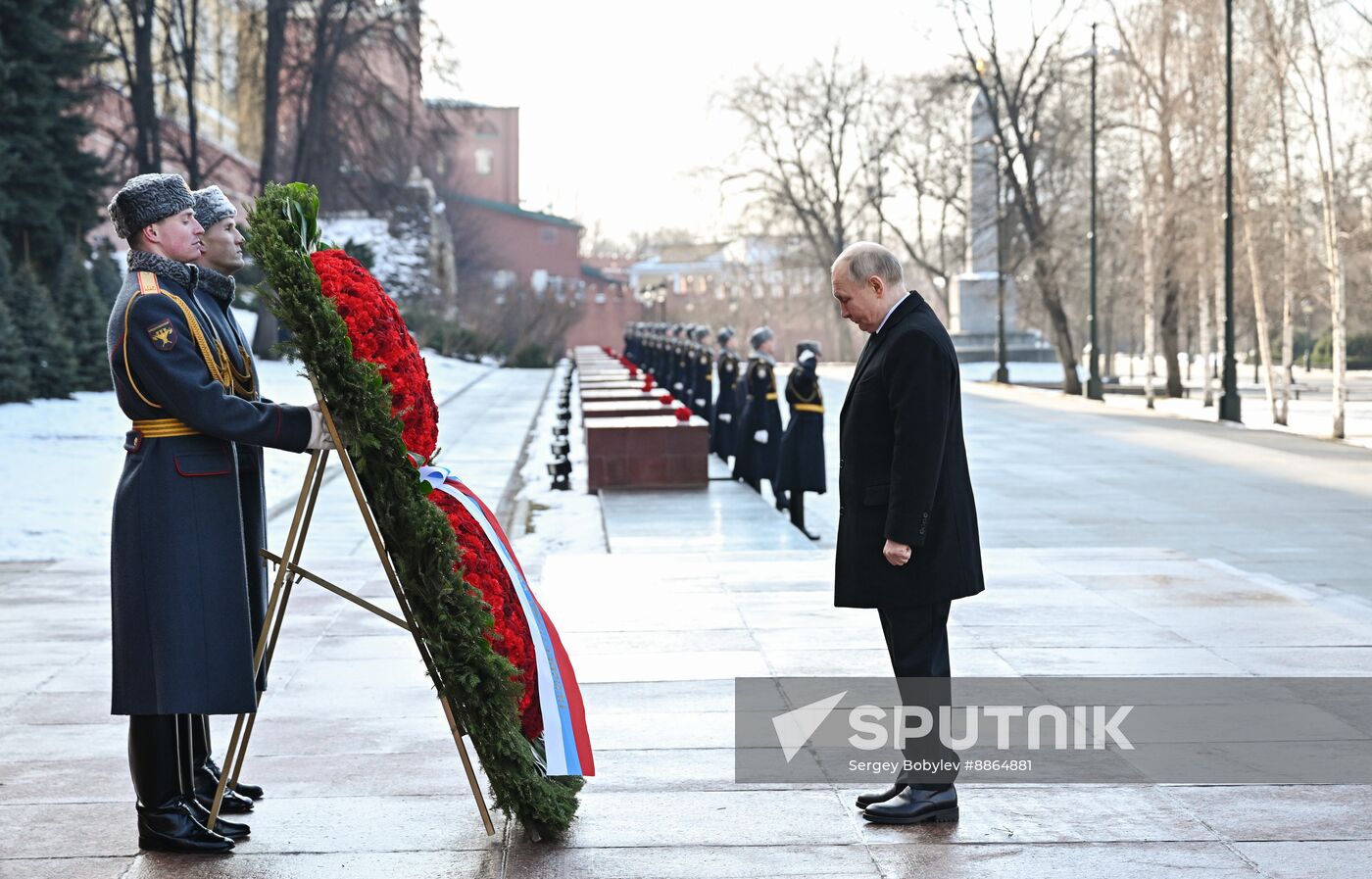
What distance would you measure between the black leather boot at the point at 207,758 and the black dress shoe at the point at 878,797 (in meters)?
1.95

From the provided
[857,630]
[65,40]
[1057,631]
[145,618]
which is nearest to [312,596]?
[857,630]

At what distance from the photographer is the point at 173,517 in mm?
4957

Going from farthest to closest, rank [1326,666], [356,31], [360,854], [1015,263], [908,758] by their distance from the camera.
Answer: [1015,263], [356,31], [1326,666], [908,758], [360,854]

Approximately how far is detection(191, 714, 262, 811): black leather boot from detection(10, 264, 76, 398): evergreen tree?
68.6 ft

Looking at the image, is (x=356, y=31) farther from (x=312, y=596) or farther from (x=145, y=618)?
(x=145, y=618)

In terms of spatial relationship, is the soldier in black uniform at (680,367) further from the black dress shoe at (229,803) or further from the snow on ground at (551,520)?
the black dress shoe at (229,803)

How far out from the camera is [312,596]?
995 cm

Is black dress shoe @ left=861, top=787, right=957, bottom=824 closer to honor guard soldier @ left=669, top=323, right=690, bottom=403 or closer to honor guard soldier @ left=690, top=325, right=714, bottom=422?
honor guard soldier @ left=690, top=325, right=714, bottom=422

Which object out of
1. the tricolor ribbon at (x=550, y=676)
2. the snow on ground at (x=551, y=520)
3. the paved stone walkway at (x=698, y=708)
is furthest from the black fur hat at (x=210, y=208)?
the snow on ground at (x=551, y=520)

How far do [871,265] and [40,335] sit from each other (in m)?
22.7

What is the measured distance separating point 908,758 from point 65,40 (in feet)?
81.4

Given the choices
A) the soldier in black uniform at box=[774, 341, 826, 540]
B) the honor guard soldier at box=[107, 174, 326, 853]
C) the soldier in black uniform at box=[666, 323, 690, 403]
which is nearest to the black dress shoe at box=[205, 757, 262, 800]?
the honor guard soldier at box=[107, 174, 326, 853]

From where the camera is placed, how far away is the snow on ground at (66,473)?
42.5 ft

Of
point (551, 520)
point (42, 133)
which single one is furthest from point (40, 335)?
point (551, 520)
